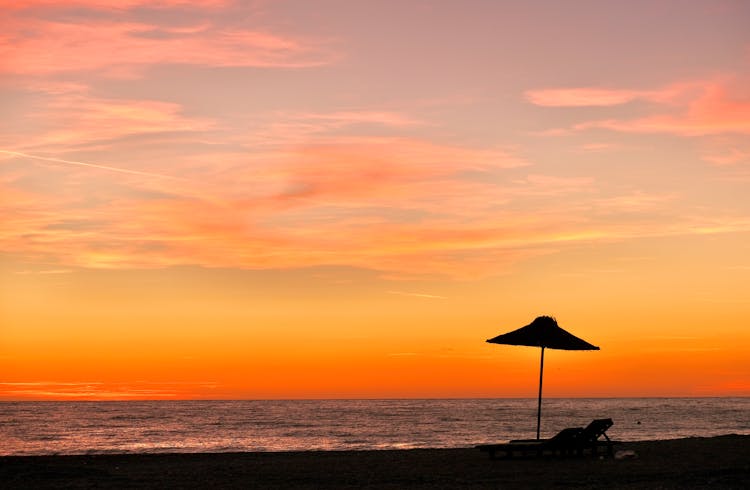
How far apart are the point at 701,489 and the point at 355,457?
1007 centimetres

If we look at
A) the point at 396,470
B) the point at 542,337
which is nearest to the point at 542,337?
the point at 542,337

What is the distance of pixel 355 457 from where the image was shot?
21.5 meters

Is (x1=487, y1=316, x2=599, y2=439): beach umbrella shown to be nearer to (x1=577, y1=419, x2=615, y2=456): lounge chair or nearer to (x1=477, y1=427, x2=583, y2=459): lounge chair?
(x1=477, y1=427, x2=583, y2=459): lounge chair

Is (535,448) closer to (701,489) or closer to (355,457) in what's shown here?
(355,457)

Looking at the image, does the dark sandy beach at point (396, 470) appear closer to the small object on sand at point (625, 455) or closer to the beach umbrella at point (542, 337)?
the small object on sand at point (625, 455)

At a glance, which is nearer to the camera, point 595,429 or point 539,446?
point 539,446

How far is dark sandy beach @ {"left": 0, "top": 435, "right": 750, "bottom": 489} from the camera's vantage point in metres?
15.0

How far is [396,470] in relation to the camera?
17719 millimetres

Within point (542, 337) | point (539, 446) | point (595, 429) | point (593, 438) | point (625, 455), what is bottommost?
point (625, 455)

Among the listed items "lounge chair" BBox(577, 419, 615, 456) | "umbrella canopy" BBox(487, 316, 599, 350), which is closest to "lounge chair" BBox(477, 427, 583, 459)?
"lounge chair" BBox(577, 419, 615, 456)

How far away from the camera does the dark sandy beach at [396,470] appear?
590 inches

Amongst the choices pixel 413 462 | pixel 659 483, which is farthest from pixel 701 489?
pixel 413 462

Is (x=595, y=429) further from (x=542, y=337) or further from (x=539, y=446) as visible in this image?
(x=542, y=337)

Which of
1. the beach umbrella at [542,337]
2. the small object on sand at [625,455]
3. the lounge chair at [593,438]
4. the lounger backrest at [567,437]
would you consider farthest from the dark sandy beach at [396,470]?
the beach umbrella at [542,337]
